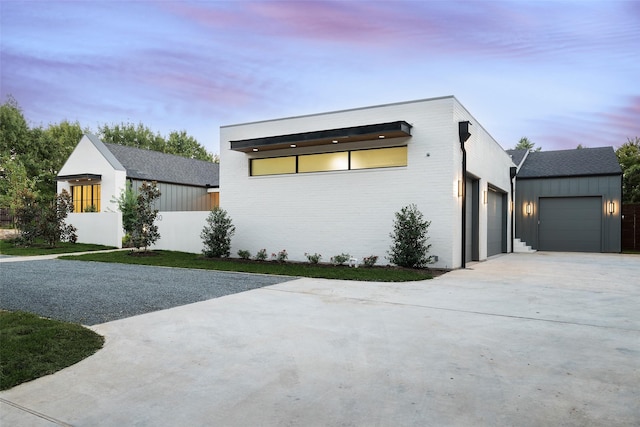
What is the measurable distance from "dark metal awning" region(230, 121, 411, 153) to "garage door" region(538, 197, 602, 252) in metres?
12.0

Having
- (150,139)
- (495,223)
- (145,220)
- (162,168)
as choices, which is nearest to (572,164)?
(495,223)

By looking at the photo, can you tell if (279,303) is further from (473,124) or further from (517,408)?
(473,124)

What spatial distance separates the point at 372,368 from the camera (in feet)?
11.4

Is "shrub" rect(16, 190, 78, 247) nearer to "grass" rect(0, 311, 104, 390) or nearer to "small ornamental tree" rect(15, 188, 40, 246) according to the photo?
"small ornamental tree" rect(15, 188, 40, 246)

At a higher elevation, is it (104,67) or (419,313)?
(104,67)

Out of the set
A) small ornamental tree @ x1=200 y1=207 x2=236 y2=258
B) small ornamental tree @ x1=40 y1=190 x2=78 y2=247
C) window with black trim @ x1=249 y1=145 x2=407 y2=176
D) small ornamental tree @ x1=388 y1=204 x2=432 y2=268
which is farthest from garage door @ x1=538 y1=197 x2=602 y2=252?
small ornamental tree @ x1=40 y1=190 x2=78 y2=247

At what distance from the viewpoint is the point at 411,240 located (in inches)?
406

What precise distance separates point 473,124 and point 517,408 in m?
11.3

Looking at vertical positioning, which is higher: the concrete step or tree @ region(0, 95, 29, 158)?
tree @ region(0, 95, 29, 158)

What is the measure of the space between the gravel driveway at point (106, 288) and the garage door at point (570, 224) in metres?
15.3

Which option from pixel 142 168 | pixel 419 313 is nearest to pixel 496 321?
pixel 419 313

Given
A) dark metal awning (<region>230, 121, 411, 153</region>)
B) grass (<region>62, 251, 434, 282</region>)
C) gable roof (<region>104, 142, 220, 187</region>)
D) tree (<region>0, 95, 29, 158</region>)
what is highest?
tree (<region>0, 95, 29, 158</region>)

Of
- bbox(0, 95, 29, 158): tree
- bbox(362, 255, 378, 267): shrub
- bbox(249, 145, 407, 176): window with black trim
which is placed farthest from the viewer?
bbox(0, 95, 29, 158): tree

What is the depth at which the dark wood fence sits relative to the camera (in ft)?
59.2
